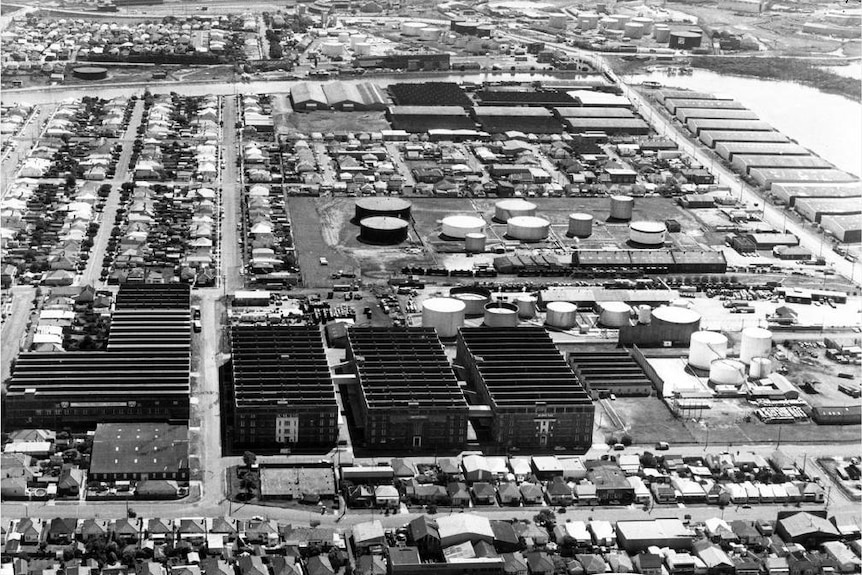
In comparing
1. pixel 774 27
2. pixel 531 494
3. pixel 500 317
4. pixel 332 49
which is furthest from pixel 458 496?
pixel 774 27

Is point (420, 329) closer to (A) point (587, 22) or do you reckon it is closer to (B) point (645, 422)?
(B) point (645, 422)

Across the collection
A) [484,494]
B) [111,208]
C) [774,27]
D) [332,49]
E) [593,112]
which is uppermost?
[484,494]

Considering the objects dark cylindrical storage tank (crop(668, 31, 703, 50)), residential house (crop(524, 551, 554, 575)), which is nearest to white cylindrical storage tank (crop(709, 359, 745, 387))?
residential house (crop(524, 551, 554, 575))

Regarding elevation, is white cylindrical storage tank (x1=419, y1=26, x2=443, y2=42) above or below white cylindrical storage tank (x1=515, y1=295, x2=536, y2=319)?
below

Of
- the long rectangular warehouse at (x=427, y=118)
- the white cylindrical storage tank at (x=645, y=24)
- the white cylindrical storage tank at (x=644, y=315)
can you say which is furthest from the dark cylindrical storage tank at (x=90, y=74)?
the white cylindrical storage tank at (x=644, y=315)

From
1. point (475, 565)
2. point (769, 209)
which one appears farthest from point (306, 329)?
point (769, 209)

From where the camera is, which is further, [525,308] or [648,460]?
[525,308]

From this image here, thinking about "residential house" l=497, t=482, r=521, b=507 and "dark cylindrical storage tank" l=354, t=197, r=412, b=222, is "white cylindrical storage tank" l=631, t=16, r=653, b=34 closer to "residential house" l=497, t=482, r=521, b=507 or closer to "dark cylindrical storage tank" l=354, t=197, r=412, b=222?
"dark cylindrical storage tank" l=354, t=197, r=412, b=222
